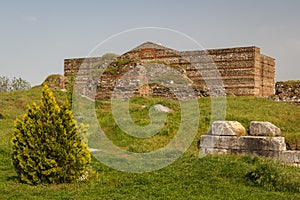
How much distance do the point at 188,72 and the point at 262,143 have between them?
18098 millimetres

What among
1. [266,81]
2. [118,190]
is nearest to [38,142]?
[118,190]

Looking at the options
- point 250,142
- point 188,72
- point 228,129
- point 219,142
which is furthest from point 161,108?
point 188,72

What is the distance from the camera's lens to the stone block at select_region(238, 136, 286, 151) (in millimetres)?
9906

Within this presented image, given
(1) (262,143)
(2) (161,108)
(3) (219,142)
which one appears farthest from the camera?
(2) (161,108)

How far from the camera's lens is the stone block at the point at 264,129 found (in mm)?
10352

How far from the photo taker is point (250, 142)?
1019 centimetres

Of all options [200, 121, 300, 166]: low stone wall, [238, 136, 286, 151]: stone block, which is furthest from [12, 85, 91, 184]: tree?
[238, 136, 286, 151]: stone block

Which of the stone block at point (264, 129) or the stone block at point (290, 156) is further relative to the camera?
the stone block at point (264, 129)

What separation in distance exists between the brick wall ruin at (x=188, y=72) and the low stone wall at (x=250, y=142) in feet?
37.4

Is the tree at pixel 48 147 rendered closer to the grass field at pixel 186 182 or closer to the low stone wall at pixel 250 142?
the grass field at pixel 186 182

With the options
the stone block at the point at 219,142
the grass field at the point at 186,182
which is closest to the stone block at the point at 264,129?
the grass field at the point at 186,182

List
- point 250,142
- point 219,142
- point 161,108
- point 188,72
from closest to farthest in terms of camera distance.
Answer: point 250,142 < point 219,142 < point 161,108 < point 188,72

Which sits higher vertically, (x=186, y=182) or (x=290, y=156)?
(x=290, y=156)

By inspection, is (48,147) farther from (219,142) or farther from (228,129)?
(228,129)
